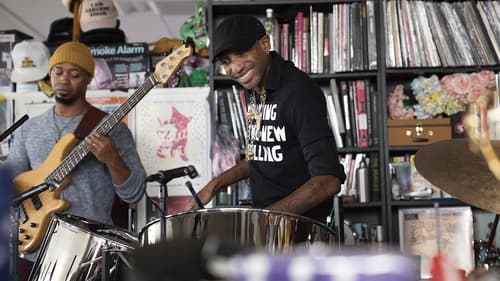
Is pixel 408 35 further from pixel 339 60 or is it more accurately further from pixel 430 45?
pixel 339 60

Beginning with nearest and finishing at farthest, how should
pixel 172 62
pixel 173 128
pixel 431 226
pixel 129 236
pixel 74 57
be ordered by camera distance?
pixel 129 236
pixel 172 62
pixel 74 57
pixel 431 226
pixel 173 128

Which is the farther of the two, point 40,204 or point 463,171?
point 40,204

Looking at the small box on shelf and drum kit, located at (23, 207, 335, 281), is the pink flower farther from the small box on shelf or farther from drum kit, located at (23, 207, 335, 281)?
drum kit, located at (23, 207, 335, 281)

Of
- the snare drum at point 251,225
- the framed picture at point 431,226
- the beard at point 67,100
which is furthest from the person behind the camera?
the framed picture at point 431,226

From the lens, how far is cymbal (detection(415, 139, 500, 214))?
1.35 m

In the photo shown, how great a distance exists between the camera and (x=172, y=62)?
260 centimetres

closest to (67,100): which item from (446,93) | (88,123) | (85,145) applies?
(88,123)

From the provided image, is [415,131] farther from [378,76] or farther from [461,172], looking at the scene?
[461,172]

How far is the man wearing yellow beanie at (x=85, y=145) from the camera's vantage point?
2488mm

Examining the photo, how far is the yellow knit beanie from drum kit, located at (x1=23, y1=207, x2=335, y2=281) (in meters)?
1.01

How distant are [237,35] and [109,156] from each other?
78cm

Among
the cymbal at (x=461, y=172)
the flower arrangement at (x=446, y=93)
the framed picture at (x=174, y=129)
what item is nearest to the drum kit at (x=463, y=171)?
the cymbal at (x=461, y=172)

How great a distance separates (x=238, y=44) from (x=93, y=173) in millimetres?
908

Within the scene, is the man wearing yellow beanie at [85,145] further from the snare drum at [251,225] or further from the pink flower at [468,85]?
the pink flower at [468,85]
